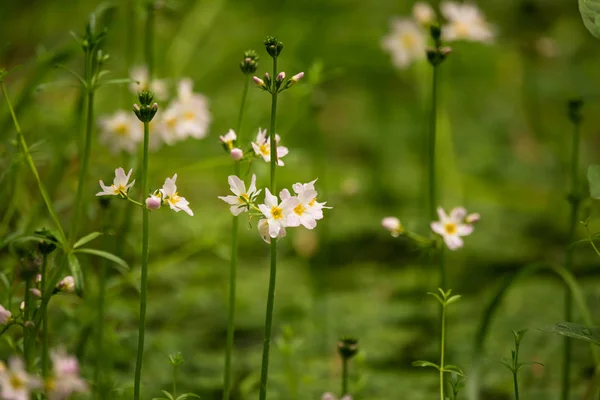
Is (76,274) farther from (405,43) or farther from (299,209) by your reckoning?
(405,43)

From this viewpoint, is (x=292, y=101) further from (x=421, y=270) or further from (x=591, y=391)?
(x=591, y=391)

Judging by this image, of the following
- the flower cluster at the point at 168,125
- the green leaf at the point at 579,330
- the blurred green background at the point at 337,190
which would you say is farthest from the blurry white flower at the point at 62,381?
the flower cluster at the point at 168,125

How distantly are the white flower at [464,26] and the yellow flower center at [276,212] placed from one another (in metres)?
1.05

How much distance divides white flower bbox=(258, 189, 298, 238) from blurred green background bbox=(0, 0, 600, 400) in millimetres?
447

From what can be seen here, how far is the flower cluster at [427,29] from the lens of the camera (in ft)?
6.71

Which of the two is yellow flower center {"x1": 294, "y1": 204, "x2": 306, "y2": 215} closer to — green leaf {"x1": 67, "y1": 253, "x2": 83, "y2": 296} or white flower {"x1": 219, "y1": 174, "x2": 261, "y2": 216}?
white flower {"x1": 219, "y1": 174, "x2": 261, "y2": 216}

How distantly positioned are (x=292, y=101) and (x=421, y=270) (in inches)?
47.7

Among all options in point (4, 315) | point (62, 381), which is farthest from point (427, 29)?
point (62, 381)

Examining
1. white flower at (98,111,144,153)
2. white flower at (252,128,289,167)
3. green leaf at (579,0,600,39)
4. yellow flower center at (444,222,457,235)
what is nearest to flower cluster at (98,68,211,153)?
white flower at (98,111,144,153)

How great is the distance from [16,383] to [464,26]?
156cm

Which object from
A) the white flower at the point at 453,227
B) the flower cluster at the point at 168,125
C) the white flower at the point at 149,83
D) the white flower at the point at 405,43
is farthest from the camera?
the white flower at the point at 405,43

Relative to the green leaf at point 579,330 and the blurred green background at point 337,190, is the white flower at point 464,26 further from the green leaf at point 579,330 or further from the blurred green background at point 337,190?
the green leaf at point 579,330

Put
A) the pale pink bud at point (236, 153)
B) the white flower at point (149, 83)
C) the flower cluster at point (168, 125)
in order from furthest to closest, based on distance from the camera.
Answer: the white flower at point (149, 83) < the flower cluster at point (168, 125) < the pale pink bud at point (236, 153)

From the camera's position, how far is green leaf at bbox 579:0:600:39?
4.10 ft
